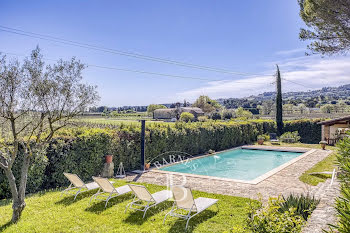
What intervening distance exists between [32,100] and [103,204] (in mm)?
3391

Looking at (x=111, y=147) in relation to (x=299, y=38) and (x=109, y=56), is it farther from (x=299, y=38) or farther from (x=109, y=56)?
(x=109, y=56)

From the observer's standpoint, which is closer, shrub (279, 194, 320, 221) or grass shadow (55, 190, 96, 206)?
shrub (279, 194, 320, 221)

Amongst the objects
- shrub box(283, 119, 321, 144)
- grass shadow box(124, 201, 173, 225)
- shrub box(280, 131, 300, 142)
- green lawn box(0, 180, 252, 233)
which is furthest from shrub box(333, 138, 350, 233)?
shrub box(283, 119, 321, 144)

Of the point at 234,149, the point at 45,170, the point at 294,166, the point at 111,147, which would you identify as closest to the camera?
the point at 45,170

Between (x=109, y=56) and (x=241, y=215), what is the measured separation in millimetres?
21135

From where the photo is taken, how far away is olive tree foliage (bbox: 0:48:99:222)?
18.5 ft

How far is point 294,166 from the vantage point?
43.1ft

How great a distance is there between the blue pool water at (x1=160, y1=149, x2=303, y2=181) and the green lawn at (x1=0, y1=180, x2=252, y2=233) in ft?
19.9

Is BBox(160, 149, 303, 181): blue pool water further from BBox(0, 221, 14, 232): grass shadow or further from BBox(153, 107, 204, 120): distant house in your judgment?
BBox(153, 107, 204, 120): distant house

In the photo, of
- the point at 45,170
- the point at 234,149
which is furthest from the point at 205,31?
the point at 45,170

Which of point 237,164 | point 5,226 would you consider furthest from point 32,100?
point 237,164

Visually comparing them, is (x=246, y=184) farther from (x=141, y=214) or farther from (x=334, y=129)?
(x=334, y=129)

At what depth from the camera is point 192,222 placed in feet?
19.9

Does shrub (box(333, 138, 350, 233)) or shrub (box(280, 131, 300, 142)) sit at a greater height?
shrub (box(333, 138, 350, 233))
